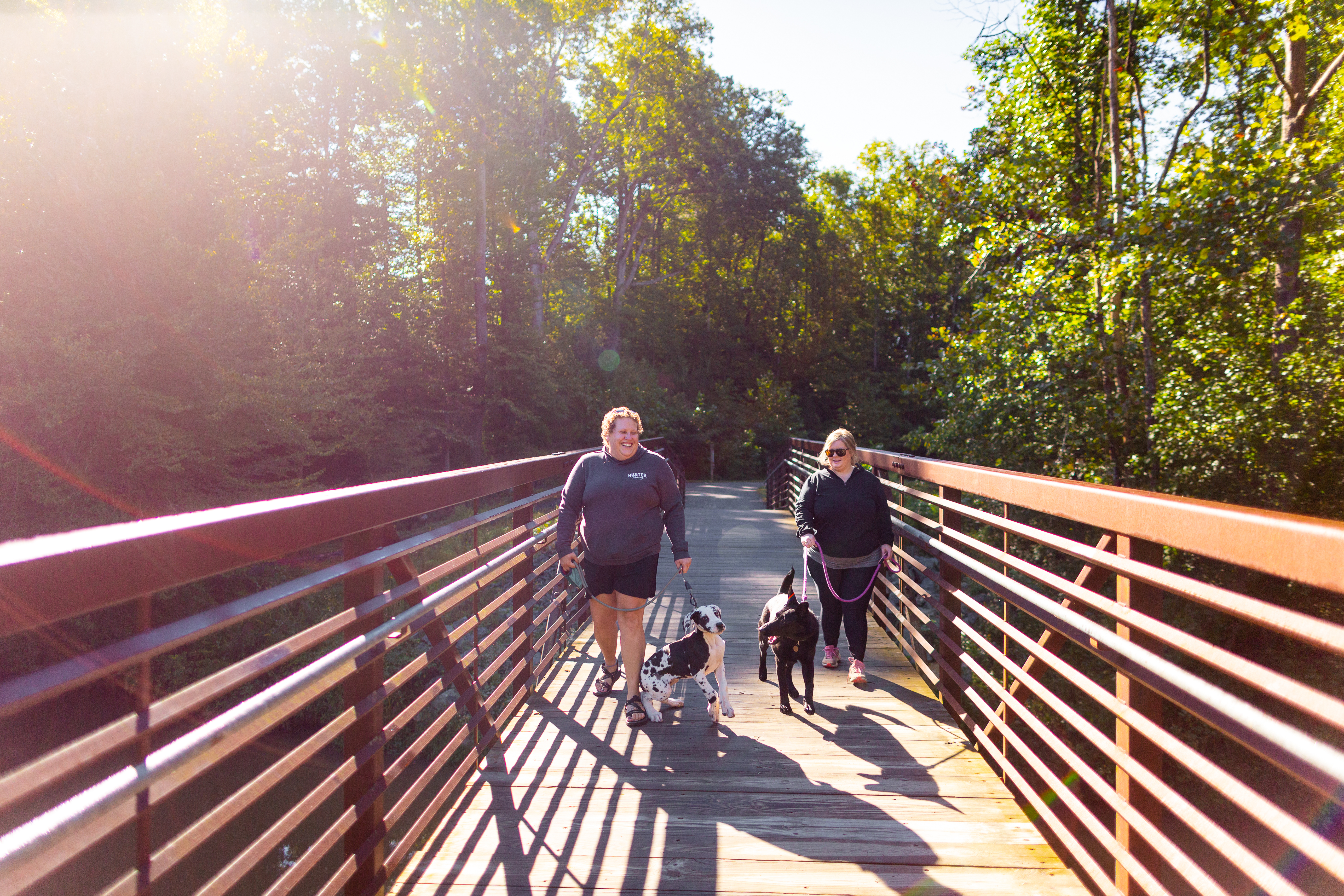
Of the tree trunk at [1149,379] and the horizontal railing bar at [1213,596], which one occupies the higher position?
the tree trunk at [1149,379]

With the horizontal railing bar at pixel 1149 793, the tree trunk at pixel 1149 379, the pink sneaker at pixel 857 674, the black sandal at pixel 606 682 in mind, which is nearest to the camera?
the horizontal railing bar at pixel 1149 793

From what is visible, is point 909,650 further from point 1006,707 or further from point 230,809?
point 230,809

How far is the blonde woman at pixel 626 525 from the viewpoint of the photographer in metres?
4.47

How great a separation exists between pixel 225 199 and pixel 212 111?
280 cm

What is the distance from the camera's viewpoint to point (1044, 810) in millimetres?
3094

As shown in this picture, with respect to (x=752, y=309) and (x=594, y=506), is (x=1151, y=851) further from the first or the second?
(x=752, y=309)

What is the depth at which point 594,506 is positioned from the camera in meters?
4.50

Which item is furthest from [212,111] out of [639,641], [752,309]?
[752,309]

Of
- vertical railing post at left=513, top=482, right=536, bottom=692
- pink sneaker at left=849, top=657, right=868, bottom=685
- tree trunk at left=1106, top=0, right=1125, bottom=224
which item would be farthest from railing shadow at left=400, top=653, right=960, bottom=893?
tree trunk at left=1106, top=0, right=1125, bottom=224

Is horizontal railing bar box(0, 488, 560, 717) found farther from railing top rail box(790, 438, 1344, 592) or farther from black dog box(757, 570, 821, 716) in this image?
black dog box(757, 570, 821, 716)

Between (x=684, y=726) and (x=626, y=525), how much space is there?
1.08 meters

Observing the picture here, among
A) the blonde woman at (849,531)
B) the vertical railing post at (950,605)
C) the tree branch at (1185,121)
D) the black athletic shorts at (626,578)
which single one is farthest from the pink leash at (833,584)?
the tree branch at (1185,121)

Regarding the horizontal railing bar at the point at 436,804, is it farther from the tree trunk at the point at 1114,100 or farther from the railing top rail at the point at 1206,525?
the tree trunk at the point at 1114,100

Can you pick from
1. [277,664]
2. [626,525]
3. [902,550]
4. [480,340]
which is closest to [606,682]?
[626,525]
